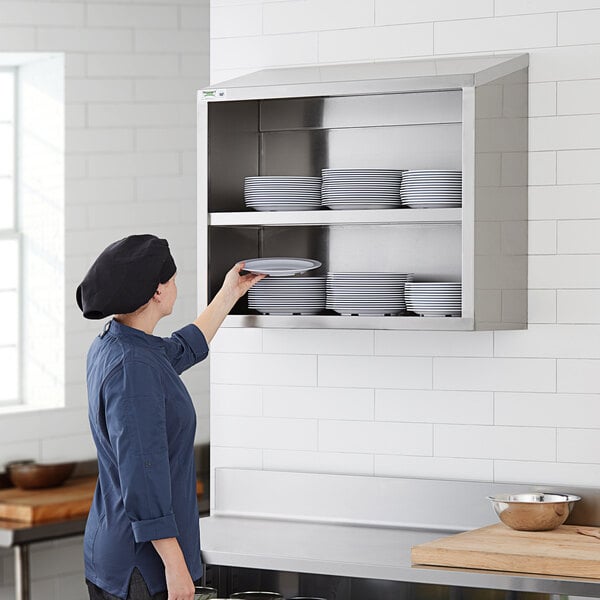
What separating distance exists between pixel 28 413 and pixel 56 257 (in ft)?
2.22

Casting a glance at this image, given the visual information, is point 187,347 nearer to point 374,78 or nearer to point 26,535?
point 374,78

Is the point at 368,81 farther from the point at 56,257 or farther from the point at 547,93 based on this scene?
the point at 56,257

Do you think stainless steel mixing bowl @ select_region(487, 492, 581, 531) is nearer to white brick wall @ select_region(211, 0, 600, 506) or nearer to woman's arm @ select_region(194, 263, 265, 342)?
white brick wall @ select_region(211, 0, 600, 506)

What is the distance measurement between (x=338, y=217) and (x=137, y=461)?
924 mm

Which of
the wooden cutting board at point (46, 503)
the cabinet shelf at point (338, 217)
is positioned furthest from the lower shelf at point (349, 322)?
the wooden cutting board at point (46, 503)

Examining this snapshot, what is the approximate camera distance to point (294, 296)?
3.44m

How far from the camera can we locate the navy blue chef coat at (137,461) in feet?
9.46

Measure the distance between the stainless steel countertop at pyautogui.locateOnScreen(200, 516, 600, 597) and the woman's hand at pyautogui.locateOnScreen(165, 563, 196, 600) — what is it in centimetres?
31

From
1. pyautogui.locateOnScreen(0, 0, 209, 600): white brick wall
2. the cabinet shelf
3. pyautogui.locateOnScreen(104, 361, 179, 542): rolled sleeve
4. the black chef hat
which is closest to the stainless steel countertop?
pyautogui.locateOnScreen(104, 361, 179, 542): rolled sleeve

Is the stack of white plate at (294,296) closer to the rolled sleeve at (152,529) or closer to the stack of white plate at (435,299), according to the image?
the stack of white plate at (435,299)

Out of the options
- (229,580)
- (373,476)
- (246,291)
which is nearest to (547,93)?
(246,291)

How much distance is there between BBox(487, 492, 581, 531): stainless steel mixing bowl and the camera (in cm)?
318

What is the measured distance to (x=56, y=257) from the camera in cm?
504

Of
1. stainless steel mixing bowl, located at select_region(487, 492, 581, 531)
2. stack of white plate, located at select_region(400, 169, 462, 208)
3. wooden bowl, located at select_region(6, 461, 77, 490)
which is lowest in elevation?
wooden bowl, located at select_region(6, 461, 77, 490)
